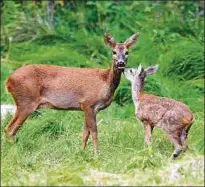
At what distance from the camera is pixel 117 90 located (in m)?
14.4

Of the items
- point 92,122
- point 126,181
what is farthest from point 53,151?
point 126,181

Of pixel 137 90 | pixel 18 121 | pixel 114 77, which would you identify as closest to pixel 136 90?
pixel 137 90

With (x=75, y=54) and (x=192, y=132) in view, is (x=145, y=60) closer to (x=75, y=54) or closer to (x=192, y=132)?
(x=75, y=54)

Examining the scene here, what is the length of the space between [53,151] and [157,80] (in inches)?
168

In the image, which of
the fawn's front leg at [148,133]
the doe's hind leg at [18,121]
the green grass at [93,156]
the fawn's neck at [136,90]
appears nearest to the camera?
the green grass at [93,156]

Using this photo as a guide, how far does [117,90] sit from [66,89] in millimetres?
3368

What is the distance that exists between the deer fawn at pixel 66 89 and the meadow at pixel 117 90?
0.34 meters

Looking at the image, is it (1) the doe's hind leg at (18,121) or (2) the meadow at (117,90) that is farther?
(1) the doe's hind leg at (18,121)

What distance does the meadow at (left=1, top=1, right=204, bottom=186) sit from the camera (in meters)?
8.35

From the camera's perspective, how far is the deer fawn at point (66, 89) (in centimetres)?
1086

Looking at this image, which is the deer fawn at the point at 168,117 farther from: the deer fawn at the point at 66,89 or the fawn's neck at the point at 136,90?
the deer fawn at the point at 66,89

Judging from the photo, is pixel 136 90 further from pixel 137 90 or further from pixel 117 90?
pixel 117 90

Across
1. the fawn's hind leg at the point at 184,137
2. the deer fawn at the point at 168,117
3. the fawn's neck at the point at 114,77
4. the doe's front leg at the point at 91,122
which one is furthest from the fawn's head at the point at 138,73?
the fawn's hind leg at the point at 184,137

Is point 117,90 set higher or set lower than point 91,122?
lower
